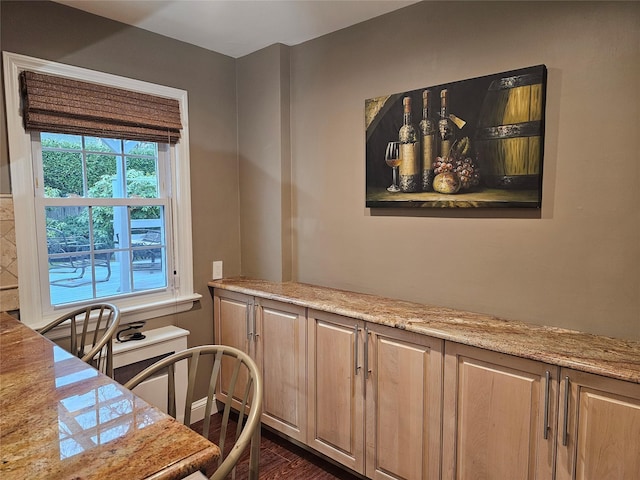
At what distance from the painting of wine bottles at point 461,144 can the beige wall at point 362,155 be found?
7 cm

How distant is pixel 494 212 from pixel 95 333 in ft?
6.50

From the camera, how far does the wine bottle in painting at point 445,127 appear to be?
206cm

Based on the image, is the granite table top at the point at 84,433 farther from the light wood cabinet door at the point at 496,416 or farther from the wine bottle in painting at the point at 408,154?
the wine bottle in painting at the point at 408,154

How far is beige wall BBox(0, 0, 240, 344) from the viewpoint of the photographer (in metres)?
2.18

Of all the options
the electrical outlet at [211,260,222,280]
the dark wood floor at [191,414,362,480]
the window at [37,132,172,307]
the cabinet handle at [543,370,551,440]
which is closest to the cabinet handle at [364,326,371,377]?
the dark wood floor at [191,414,362,480]

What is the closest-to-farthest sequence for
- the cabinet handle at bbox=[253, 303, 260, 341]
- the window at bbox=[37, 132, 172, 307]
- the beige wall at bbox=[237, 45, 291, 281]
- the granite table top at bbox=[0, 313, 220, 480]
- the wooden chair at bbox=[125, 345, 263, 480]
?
the granite table top at bbox=[0, 313, 220, 480] → the wooden chair at bbox=[125, 345, 263, 480] → the window at bbox=[37, 132, 172, 307] → the cabinet handle at bbox=[253, 303, 260, 341] → the beige wall at bbox=[237, 45, 291, 281]

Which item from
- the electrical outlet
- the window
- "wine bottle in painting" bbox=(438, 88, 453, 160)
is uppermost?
"wine bottle in painting" bbox=(438, 88, 453, 160)

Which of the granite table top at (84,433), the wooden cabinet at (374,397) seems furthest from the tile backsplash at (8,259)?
the wooden cabinet at (374,397)

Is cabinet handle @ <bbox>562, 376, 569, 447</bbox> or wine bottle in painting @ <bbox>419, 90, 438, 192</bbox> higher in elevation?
wine bottle in painting @ <bbox>419, 90, 438, 192</bbox>

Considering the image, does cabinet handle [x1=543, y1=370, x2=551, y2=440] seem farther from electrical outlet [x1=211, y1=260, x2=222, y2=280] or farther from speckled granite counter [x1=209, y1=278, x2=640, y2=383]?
electrical outlet [x1=211, y1=260, x2=222, y2=280]

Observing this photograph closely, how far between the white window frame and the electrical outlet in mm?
299

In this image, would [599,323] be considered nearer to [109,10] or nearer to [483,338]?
[483,338]

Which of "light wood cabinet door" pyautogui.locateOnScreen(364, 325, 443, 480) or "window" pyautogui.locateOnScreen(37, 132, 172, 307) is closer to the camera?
"light wood cabinet door" pyautogui.locateOnScreen(364, 325, 443, 480)

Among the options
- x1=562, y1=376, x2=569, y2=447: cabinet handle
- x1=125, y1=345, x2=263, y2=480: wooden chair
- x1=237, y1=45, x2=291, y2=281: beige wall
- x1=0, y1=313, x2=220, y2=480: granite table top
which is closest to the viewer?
x1=0, y1=313, x2=220, y2=480: granite table top
